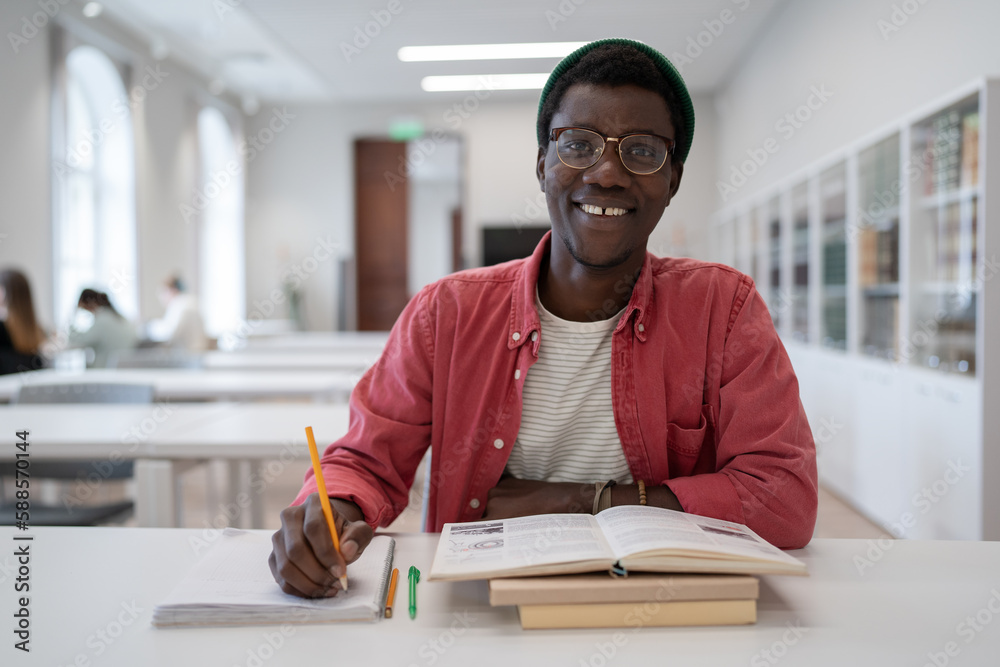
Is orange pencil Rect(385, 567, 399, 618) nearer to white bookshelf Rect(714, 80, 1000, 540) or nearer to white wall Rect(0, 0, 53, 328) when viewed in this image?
white bookshelf Rect(714, 80, 1000, 540)

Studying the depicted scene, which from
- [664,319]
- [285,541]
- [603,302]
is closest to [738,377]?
[664,319]

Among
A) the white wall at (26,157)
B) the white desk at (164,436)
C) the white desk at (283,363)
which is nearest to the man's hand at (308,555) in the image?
the white desk at (164,436)

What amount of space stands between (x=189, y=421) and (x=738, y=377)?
1793mm

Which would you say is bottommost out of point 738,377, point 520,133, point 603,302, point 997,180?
point 738,377

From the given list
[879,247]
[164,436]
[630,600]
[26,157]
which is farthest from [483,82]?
[630,600]

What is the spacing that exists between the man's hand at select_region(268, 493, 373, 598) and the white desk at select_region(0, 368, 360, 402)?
2.31 m

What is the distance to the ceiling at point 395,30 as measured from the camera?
20.9ft

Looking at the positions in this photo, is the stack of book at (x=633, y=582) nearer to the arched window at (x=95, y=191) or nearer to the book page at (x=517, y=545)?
the book page at (x=517, y=545)

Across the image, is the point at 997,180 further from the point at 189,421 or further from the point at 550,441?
the point at 189,421

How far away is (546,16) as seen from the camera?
6.58 metres

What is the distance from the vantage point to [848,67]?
4.61m

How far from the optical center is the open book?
0.83 m

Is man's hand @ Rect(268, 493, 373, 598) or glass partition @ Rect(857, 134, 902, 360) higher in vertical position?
glass partition @ Rect(857, 134, 902, 360)

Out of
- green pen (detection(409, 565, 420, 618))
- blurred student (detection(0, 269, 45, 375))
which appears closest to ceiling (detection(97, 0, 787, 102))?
blurred student (detection(0, 269, 45, 375))
